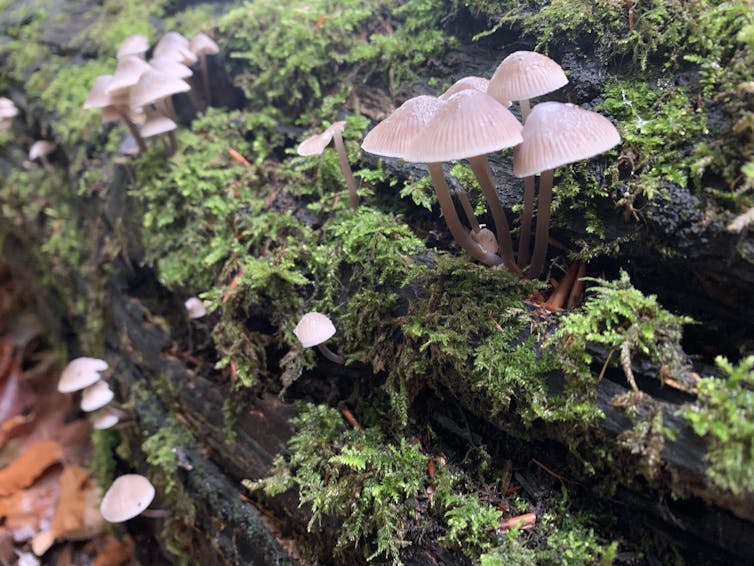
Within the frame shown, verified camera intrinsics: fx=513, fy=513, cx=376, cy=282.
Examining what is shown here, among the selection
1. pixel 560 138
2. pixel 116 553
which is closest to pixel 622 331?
pixel 560 138

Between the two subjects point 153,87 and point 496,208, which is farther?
point 153,87

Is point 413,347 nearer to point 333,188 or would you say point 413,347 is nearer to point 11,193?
point 333,188

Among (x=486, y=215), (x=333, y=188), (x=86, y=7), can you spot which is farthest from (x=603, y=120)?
(x=86, y=7)

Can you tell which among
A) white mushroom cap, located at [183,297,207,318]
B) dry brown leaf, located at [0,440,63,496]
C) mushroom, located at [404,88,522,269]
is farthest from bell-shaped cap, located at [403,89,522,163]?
dry brown leaf, located at [0,440,63,496]

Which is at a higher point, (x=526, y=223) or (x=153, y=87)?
(x=153, y=87)

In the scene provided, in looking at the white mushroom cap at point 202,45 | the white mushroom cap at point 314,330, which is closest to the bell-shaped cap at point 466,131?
the white mushroom cap at point 314,330

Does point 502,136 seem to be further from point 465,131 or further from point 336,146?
point 336,146

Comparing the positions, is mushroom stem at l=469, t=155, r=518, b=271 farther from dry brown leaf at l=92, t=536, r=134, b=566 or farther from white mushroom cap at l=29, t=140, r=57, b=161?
white mushroom cap at l=29, t=140, r=57, b=161
